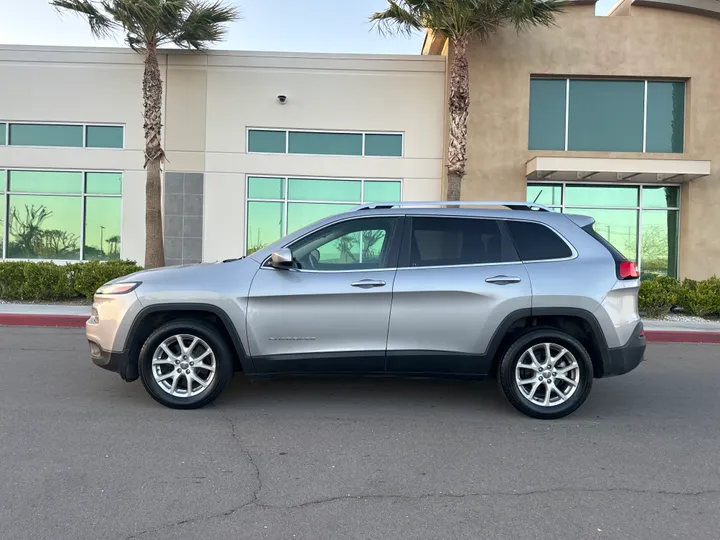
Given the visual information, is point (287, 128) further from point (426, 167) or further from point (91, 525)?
point (91, 525)

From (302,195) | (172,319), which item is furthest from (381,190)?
(172,319)

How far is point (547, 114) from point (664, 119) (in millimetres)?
2922

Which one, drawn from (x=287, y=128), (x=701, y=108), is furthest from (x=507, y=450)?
(x=701, y=108)

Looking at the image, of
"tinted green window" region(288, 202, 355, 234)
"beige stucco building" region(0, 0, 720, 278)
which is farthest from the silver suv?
"tinted green window" region(288, 202, 355, 234)

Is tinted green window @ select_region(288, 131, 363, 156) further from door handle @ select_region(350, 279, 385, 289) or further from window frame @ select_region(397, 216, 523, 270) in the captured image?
door handle @ select_region(350, 279, 385, 289)

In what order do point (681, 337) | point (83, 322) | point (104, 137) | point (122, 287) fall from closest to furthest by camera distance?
point (122, 287) → point (681, 337) → point (83, 322) → point (104, 137)

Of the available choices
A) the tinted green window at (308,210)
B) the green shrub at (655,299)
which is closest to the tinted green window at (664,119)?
the green shrub at (655,299)

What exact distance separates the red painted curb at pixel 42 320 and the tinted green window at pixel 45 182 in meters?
5.54

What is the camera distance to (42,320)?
10.5 metres

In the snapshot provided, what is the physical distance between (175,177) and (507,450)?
12.5 m

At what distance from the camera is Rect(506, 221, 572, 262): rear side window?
5145 millimetres

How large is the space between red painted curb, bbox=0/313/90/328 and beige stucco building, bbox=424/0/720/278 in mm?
9258

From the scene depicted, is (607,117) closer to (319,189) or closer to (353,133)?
(353,133)

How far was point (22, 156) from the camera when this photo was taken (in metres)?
15.0
